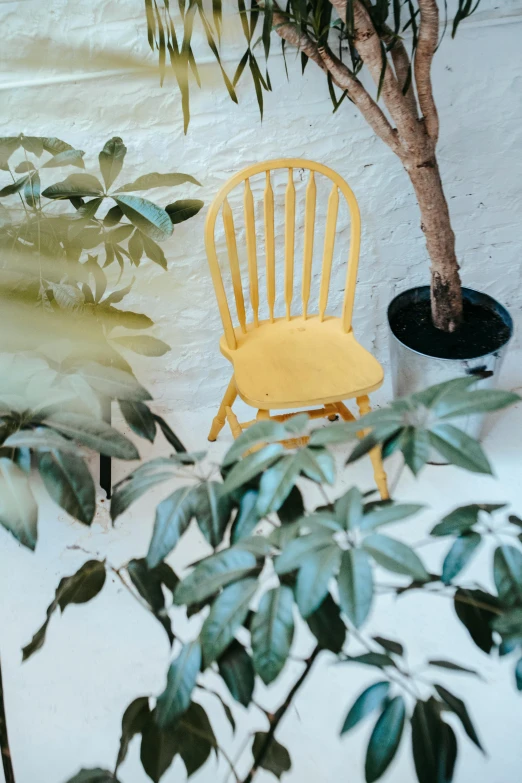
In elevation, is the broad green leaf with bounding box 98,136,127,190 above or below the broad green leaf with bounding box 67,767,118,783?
above

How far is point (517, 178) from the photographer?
1.94 m

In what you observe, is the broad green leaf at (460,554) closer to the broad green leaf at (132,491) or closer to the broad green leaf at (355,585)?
the broad green leaf at (355,585)

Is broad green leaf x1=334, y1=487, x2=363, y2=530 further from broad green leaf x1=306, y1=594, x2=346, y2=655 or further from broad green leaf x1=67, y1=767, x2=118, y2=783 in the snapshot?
broad green leaf x1=67, y1=767, x2=118, y2=783

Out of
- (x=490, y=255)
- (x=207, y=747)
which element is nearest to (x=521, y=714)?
(x=207, y=747)

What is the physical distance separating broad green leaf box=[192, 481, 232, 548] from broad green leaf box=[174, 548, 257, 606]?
0.6 inches

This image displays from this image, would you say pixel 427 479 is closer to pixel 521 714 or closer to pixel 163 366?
pixel 521 714

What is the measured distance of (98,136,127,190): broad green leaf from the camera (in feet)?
4.51

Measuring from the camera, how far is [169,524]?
0.59 meters

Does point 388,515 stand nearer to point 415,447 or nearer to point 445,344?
point 415,447

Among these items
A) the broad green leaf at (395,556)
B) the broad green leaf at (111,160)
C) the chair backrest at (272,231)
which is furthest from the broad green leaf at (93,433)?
the chair backrest at (272,231)

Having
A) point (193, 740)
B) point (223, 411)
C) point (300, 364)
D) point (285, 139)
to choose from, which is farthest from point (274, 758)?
point (285, 139)

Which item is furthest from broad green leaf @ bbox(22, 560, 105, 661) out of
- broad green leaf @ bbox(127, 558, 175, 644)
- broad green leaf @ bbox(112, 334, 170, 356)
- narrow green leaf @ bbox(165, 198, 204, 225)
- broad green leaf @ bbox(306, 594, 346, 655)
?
narrow green leaf @ bbox(165, 198, 204, 225)

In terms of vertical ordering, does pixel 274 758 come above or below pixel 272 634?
below

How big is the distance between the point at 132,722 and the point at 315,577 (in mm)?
360
